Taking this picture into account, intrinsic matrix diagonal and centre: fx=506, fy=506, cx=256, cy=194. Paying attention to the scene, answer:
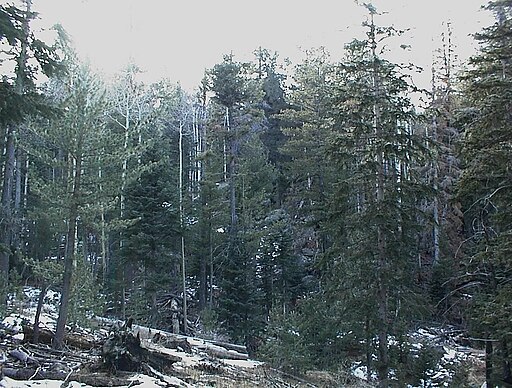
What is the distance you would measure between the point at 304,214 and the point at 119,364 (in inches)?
980

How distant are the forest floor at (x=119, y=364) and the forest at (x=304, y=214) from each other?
0.69m

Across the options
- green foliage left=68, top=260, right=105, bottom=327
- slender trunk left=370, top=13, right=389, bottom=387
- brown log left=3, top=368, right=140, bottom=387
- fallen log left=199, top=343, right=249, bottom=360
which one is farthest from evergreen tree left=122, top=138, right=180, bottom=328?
brown log left=3, top=368, right=140, bottom=387

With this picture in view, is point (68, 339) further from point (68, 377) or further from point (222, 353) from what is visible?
point (222, 353)

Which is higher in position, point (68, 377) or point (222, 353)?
point (68, 377)

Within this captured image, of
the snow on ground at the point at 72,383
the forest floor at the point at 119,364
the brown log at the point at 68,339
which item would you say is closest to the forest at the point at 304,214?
the brown log at the point at 68,339

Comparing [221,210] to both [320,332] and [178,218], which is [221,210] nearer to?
[178,218]

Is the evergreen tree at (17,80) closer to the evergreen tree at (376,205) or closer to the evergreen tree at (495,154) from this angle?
the evergreen tree at (376,205)

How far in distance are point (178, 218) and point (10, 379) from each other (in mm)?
17780

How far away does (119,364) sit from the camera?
9375mm

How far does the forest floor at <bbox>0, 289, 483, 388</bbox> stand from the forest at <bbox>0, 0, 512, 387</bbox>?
2.25ft

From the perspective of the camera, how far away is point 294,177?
107 feet

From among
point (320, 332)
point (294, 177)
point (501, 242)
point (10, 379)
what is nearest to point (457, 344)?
point (320, 332)

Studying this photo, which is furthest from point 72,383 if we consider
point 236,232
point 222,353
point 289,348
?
point 236,232

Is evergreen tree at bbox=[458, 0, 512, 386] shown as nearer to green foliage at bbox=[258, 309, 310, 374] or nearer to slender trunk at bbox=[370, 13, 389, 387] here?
slender trunk at bbox=[370, 13, 389, 387]
